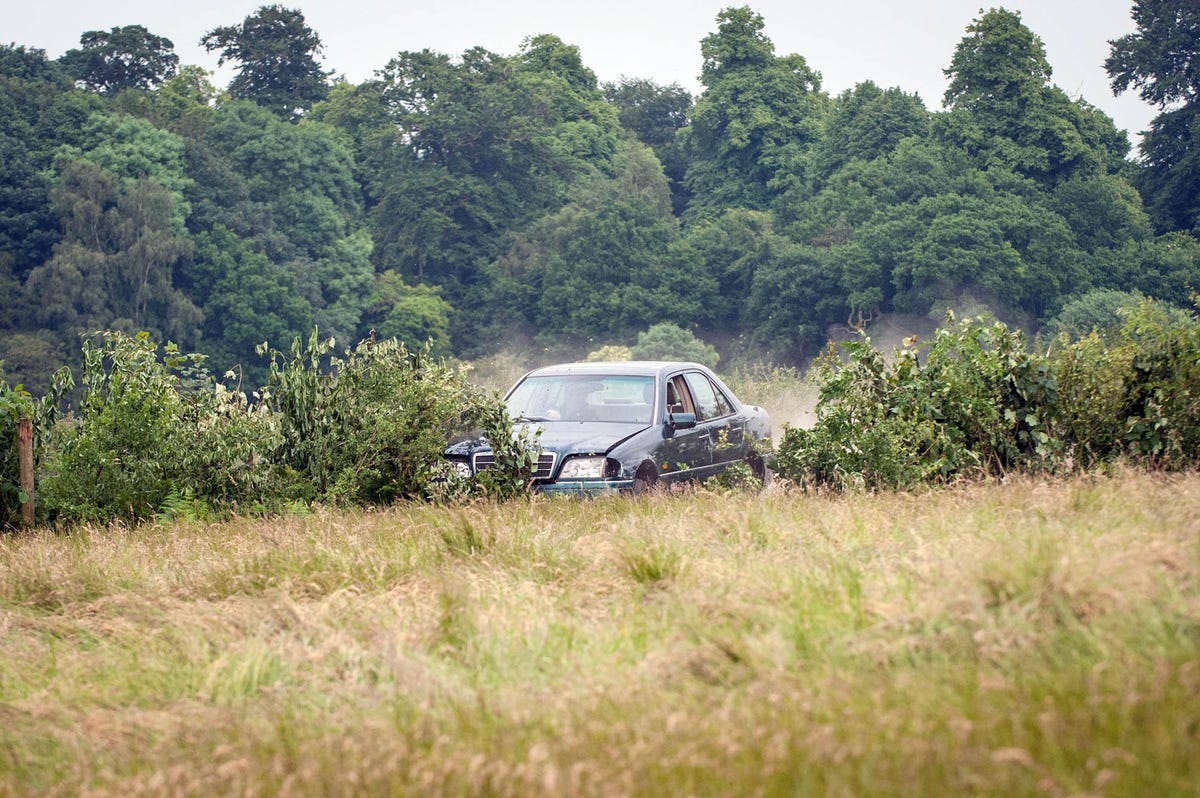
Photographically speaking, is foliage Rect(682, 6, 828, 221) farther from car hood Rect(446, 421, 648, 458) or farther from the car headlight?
the car headlight

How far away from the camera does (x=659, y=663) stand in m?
4.72

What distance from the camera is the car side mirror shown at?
12.1m

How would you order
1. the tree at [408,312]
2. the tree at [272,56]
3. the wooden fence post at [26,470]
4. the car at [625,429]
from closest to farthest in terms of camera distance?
the wooden fence post at [26,470] → the car at [625,429] → the tree at [408,312] → the tree at [272,56]

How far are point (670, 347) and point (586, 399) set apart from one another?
138 ft

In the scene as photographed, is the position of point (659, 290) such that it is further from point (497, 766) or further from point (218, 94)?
point (497, 766)

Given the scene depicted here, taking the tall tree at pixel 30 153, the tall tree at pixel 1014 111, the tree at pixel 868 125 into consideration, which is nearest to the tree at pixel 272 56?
the tall tree at pixel 30 153

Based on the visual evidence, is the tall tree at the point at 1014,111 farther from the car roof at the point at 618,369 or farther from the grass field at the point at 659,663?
the grass field at the point at 659,663

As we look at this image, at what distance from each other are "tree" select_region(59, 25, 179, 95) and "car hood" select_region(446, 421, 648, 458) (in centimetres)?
6323

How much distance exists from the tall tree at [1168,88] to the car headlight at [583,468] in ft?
186

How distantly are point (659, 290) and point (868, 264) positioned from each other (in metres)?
10.7

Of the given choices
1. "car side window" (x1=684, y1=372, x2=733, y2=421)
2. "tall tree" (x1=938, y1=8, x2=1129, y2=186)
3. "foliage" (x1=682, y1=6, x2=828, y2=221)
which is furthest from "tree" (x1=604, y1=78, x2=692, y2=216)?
"car side window" (x1=684, y1=372, x2=733, y2=421)

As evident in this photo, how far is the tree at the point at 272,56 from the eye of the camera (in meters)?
76.8

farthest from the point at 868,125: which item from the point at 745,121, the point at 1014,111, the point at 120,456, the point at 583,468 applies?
the point at 120,456

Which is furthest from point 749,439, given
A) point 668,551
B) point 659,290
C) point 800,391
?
point 659,290
